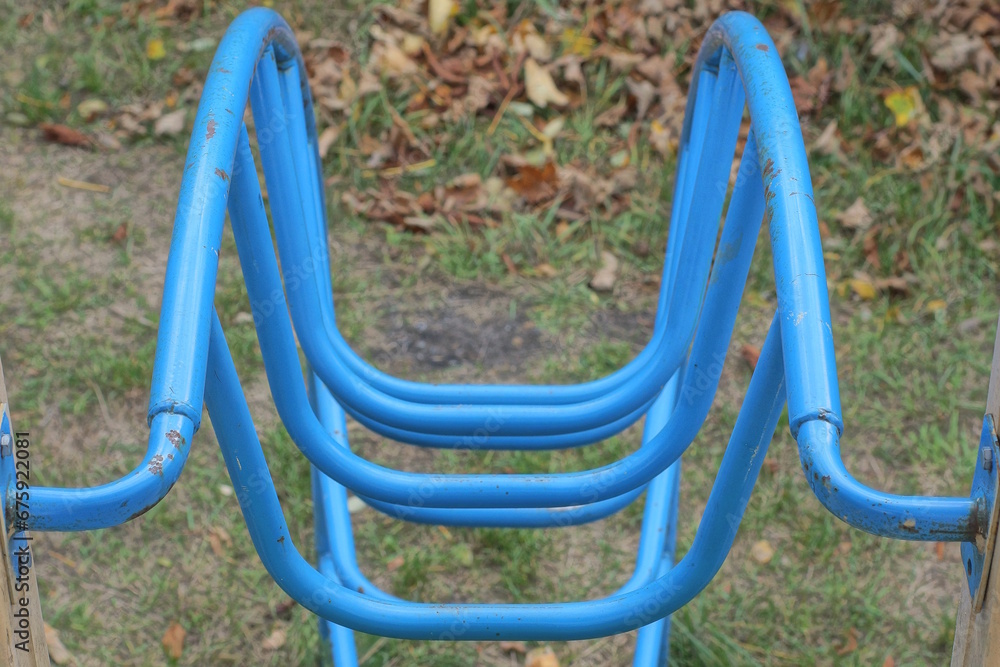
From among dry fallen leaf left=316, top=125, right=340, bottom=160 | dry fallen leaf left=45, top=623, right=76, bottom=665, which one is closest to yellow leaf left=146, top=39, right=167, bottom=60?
dry fallen leaf left=316, top=125, right=340, bottom=160

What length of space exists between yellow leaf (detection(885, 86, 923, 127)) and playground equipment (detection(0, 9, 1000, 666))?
1667 millimetres

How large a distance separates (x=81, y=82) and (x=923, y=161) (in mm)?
2852

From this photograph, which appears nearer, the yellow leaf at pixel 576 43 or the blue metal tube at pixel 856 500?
the blue metal tube at pixel 856 500

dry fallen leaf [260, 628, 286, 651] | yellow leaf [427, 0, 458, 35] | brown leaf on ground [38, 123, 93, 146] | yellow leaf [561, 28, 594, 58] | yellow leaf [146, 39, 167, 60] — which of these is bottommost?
dry fallen leaf [260, 628, 286, 651]

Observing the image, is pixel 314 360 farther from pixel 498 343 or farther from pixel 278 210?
pixel 498 343

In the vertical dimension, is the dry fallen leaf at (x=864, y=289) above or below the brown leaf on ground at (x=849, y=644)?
above

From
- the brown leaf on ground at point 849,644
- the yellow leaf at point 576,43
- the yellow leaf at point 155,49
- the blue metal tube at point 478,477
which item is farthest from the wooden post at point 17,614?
the yellow leaf at point 155,49

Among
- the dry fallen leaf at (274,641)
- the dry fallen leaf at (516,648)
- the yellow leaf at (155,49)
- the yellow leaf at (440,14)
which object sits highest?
the yellow leaf at (440,14)

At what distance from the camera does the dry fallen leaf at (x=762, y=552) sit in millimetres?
2330

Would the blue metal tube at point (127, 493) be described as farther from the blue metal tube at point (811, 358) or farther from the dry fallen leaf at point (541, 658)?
the dry fallen leaf at point (541, 658)

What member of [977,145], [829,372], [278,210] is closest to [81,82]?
[278,210]

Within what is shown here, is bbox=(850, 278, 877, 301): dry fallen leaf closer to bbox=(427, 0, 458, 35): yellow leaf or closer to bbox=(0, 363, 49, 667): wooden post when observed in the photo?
bbox=(427, 0, 458, 35): yellow leaf

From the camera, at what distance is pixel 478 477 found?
1.44 meters

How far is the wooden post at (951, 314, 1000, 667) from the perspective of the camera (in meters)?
0.85
